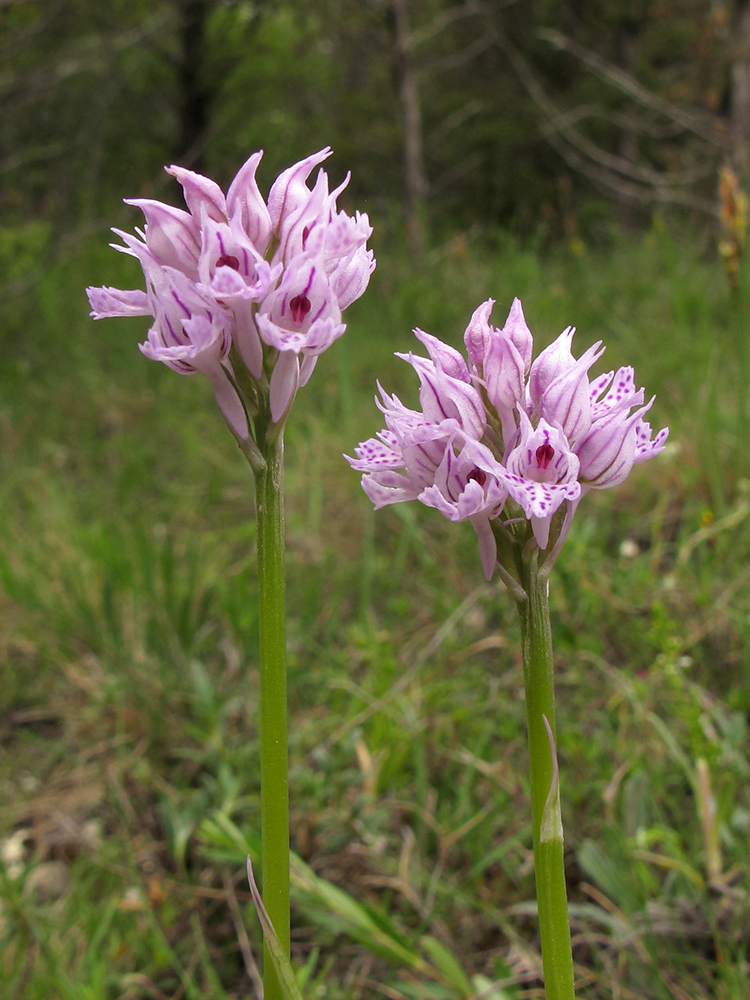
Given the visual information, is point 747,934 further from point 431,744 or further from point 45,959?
point 45,959

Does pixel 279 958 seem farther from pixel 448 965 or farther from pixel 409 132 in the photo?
pixel 409 132

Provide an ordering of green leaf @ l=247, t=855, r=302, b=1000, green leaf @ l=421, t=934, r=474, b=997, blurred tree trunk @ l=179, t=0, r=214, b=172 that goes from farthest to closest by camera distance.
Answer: blurred tree trunk @ l=179, t=0, r=214, b=172 → green leaf @ l=421, t=934, r=474, b=997 → green leaf @ l=247, t=855, r=302, b=1000

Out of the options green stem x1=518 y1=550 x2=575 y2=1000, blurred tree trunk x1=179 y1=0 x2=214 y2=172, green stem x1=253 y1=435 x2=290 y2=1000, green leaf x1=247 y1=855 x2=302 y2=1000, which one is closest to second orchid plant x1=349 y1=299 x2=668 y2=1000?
green stem x1=518 y1=550 x2=575 y2=1000

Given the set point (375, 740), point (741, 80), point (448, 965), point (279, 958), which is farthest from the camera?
point (741, 80)

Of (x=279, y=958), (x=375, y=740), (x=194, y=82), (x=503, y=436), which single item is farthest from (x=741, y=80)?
(x=279, y=958)

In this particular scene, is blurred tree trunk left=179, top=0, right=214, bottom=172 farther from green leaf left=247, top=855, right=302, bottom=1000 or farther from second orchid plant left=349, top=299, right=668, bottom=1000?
green leaf left=247, top=855, right=302, bottom=1000

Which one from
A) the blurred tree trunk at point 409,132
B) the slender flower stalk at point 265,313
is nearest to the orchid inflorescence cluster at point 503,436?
the slender flower stalk at point 265,313
